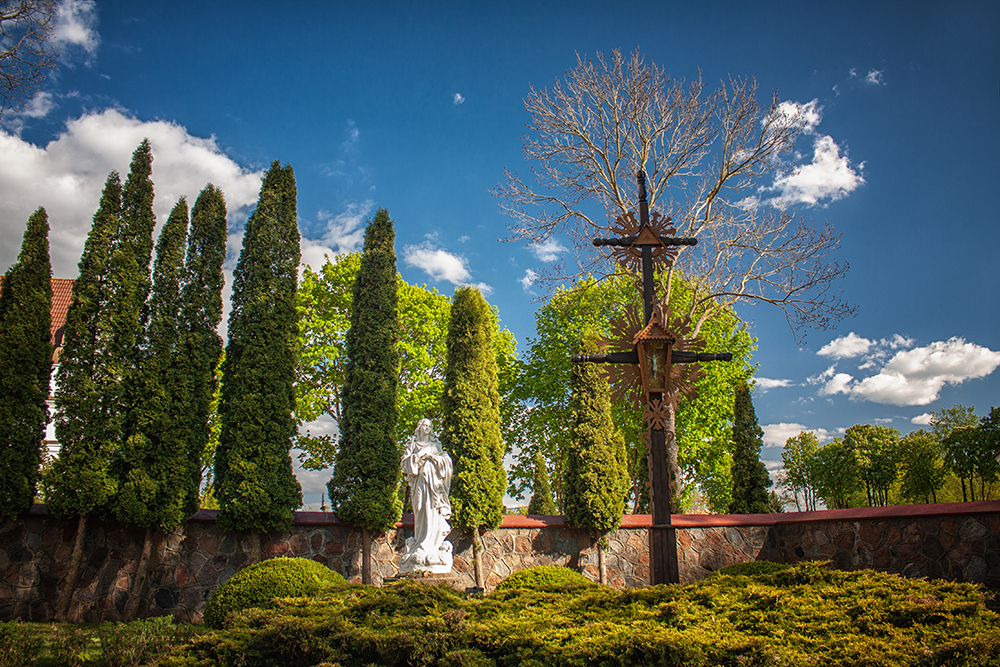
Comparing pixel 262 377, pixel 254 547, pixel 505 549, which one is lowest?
pixel 505 549

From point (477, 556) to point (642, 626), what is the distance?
28.6 feet

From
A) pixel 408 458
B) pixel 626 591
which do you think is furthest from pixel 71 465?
pixel 626 591

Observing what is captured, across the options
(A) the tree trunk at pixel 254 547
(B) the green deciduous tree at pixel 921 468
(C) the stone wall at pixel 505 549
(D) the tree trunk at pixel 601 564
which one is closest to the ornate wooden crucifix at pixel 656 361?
(C) the stone wall at pixel 505 549

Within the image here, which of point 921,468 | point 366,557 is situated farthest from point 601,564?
point 921,468

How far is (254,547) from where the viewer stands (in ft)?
33.7

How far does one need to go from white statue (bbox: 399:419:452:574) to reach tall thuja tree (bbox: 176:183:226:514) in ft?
13.4

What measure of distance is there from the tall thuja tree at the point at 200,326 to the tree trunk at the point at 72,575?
148 cm

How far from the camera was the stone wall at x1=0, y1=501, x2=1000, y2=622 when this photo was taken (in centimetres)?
839

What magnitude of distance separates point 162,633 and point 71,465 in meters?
4.45

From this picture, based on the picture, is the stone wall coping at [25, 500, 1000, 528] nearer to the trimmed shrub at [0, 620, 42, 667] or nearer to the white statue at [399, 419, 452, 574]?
the white statue at [399, 419, 452, 574]

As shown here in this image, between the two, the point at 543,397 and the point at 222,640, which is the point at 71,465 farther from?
the point at 543,397

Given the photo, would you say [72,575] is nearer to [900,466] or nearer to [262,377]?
[262,377]

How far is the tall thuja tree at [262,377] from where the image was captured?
10.2 metres

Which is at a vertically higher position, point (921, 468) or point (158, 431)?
point (158, 431)
